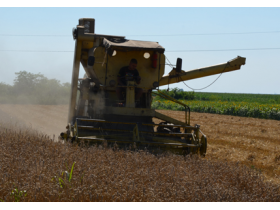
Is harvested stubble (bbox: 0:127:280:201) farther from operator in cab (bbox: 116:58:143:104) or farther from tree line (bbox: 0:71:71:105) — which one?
tree line (bbox: 0:71:71:105)

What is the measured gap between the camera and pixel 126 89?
7.79 metres

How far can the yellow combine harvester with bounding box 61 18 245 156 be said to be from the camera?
285 inches

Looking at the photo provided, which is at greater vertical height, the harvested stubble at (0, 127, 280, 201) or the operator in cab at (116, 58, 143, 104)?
the operator in cab at (116, 58, 143, 104)

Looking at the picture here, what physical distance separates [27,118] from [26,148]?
10.8 meters

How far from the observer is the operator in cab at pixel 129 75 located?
316 inches

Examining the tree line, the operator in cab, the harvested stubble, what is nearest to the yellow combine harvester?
the operator in cab

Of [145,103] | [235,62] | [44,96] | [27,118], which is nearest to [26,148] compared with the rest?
[145,103]

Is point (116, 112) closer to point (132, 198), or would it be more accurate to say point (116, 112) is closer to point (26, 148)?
point (26, 148)

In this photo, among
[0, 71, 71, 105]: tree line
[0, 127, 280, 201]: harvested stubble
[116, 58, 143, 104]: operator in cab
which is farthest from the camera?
[0, 71, 71, 105]: tree line

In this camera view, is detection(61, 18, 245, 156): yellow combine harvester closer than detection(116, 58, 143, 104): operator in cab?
Yes

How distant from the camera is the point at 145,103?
8578mm

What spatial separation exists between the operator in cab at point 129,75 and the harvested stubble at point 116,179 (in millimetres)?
2451

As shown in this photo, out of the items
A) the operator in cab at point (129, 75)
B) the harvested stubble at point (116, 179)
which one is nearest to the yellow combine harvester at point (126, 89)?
the operator in cab at point (129, 75)

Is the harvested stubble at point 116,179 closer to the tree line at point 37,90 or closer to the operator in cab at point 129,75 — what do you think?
the operator in cab at point 129,75
